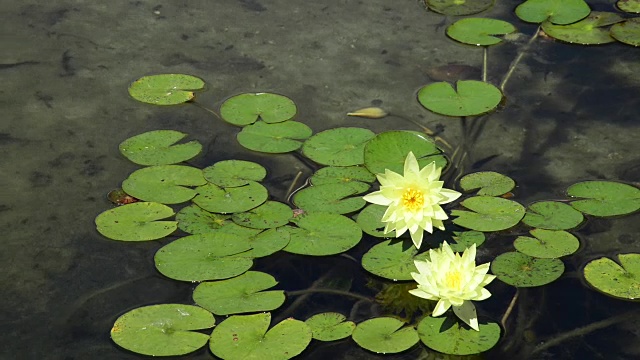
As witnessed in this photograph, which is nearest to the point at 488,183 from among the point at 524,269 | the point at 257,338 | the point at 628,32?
the point at 524,269

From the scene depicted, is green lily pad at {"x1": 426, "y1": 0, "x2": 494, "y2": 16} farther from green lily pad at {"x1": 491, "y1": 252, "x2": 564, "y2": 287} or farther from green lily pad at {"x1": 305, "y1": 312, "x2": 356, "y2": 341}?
green lily pad at {"x1": 305, "y1": 312, "x2": 356, "y2": 341}

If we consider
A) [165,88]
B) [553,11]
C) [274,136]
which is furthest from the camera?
[553,11]

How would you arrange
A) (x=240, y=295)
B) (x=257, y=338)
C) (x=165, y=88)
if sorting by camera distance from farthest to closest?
(x=165, y=88) < (x=240, y=295) < (x=257, y=338)

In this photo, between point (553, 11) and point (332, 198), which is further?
point (553, 11)

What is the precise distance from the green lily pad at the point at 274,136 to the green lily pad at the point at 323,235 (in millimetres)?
416

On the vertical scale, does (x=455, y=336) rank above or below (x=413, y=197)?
below

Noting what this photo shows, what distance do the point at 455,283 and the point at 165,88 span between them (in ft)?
5.19

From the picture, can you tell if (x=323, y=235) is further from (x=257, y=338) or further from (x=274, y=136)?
(x=274, y=136)

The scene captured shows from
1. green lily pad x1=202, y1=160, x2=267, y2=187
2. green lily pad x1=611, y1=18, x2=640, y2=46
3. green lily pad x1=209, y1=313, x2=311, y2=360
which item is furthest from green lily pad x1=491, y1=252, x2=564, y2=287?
green lily pad x1=611, y1=18, x2=640, y2=46

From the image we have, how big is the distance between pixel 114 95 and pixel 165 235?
926mm

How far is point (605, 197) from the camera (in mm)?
2898

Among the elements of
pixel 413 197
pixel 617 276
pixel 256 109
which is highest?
pixel 413 197

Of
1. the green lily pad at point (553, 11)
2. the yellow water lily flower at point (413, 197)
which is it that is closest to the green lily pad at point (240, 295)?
the yellow water lily flower at point (413, 197)

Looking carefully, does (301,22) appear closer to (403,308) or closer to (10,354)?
(403,308)
